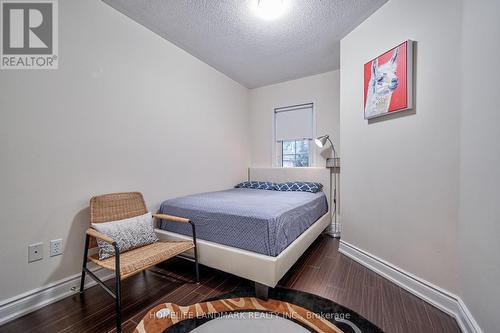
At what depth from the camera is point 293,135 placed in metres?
3.84

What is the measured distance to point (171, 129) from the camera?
2627 millimetres

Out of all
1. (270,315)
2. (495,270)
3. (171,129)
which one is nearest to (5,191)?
(171,129)

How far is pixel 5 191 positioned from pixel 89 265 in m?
0.87

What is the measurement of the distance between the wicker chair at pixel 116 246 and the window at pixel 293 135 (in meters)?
2.54

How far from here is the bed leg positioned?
160 cm

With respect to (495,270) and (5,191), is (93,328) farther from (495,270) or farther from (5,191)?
(495,270)

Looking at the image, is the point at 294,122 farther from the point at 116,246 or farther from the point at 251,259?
the point at 116,246

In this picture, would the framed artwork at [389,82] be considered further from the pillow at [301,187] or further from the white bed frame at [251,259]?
the white bed frame at [251,259]

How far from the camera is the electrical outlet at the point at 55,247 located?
165 cm

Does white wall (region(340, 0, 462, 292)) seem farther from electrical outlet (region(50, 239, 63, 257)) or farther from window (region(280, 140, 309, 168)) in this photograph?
electrical outlet (region(50, 239, 63, 257))

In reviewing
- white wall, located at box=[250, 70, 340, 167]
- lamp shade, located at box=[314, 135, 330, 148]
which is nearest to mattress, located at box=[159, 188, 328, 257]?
lamp shade, located at box=[314, 135, 330, 148]

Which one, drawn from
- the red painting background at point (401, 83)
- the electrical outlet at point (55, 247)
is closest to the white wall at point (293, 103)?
the red painting background at point (401, 83)

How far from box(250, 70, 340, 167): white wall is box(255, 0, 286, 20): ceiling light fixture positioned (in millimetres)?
1694

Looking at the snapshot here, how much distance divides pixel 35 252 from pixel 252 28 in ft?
9.35
